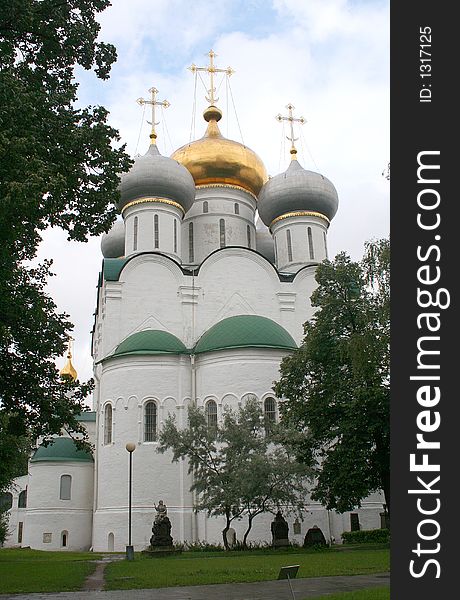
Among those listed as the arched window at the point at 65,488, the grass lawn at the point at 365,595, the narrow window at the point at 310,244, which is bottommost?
the grass lawn at the point at 365,595

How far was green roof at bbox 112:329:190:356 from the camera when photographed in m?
26.5

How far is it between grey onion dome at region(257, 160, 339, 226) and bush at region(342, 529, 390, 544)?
50.1 ft

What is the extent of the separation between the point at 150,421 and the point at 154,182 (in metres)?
11.4

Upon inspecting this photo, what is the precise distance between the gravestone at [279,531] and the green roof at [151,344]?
24.8 ft

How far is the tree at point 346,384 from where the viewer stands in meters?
17.7

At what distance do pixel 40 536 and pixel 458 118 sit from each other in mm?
28912

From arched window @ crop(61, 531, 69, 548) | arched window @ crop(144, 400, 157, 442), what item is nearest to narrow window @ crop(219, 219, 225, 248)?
arched window @ crop(144, 400, 157, 442)

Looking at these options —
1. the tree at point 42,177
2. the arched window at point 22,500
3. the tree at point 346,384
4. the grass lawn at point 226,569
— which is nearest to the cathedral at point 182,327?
the arched window at point 22,500

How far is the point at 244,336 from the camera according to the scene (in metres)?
26.1

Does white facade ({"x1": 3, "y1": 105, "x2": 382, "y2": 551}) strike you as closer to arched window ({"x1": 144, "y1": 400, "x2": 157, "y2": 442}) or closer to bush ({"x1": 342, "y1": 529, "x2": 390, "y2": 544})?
arched window ({"x1": 144, "y1": 400, "x2": 157, "y2": 442})

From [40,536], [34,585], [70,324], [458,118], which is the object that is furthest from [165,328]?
[458,118]

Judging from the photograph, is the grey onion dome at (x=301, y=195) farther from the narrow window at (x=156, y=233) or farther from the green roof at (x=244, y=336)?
the green roof at (x=244, y=336)

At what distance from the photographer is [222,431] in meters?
21.3

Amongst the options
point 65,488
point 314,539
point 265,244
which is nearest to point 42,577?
point 314,539
